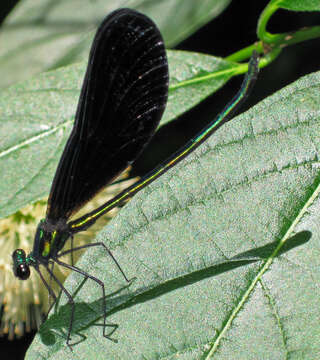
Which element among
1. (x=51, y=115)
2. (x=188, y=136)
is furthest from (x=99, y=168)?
(x=188, y=136)

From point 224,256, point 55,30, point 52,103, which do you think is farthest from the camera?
point 55,30

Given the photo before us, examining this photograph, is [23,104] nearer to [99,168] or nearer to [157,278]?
[99,168]

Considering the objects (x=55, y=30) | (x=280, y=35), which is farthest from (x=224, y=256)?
(x=55, y=30)

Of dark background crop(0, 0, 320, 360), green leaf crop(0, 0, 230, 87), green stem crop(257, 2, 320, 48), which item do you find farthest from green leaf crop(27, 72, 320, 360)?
dark background crop(0, 0, 320, 360)

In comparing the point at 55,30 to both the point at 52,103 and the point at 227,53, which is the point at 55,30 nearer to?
the point at 52,103

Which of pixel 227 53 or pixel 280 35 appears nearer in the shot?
pixel 280 35
